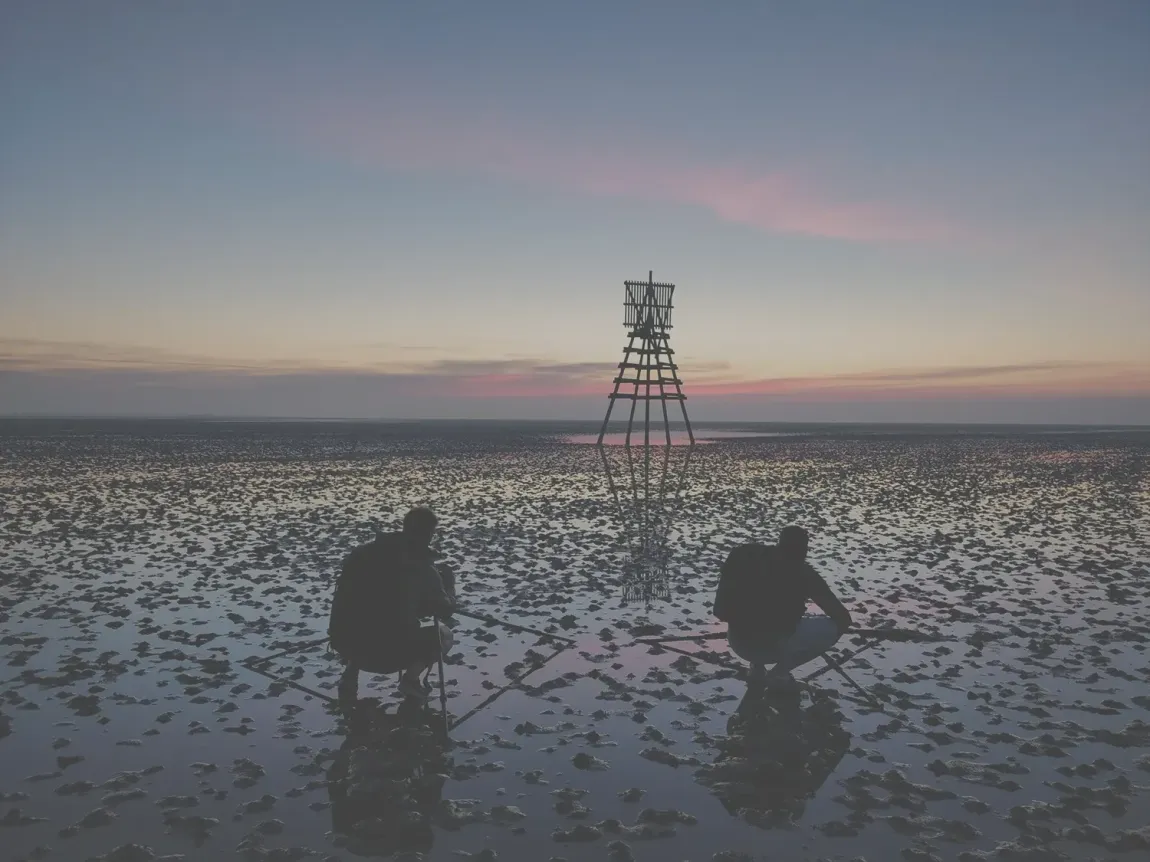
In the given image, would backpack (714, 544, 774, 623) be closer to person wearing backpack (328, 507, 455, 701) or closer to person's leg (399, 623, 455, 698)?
person wearing backpack (328, 507, 455, 701)

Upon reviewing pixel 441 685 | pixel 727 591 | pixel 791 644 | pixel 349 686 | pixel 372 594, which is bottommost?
pixel 349 686

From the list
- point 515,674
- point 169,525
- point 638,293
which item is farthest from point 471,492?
point 515,674

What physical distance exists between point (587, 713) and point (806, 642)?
2995 millimetres

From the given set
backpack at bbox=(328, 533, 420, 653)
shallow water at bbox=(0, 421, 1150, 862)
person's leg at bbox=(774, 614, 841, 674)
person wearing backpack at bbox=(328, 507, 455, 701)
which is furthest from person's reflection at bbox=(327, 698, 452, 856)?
person's leg at bbox=(774, 614, 841, 674)

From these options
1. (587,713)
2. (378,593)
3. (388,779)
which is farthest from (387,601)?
(587,713)

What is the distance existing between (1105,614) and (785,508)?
50.6 feet

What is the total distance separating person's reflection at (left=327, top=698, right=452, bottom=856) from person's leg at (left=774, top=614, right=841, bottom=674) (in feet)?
14.4

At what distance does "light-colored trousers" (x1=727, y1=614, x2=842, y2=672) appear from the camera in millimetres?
10000

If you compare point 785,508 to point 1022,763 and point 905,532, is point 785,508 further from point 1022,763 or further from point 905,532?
point 1022,763

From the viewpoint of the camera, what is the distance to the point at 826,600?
9578 millimetres

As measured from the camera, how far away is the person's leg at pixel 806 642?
1005 centimetres

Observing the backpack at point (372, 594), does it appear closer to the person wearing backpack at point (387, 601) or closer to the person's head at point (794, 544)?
the person wearing backpack at point (387, 601)

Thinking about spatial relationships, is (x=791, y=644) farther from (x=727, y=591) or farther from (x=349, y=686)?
(x=349, y=686)

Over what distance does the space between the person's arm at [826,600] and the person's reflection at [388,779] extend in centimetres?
469
